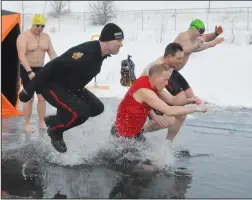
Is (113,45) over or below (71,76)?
over

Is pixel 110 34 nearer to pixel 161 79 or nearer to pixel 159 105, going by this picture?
pixel 161 79

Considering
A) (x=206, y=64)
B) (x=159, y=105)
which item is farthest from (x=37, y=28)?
(x=206, y=64)

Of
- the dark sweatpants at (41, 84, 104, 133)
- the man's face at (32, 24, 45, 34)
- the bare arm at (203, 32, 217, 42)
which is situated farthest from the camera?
the man's face at (32, 24, 45, 34)

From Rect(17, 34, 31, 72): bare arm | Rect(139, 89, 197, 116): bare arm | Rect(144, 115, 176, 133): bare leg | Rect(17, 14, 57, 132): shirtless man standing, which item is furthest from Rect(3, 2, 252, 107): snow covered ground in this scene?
Rect(139, 89, 197, 116): bare arm

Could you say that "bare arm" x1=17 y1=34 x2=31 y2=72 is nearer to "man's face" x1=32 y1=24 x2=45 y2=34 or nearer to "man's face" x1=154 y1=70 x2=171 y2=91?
"man's face" x1=32 y1=24 x2=45 y2=34

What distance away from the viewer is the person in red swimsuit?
5090 mm

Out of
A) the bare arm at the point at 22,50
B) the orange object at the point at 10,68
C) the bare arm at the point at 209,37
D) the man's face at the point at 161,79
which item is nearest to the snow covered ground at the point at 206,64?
the orange object at the point at 10,68

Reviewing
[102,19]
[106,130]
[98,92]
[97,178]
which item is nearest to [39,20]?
[106,130]

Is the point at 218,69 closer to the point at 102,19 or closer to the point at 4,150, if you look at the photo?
the point at 4,150

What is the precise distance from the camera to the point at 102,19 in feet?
118

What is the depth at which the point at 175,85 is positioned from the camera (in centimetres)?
645

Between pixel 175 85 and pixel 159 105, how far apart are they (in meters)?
1.43

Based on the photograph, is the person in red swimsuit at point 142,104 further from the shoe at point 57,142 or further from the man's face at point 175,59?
the shoe at point 57,142

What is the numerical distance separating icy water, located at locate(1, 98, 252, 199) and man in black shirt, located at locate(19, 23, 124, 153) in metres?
0.48
